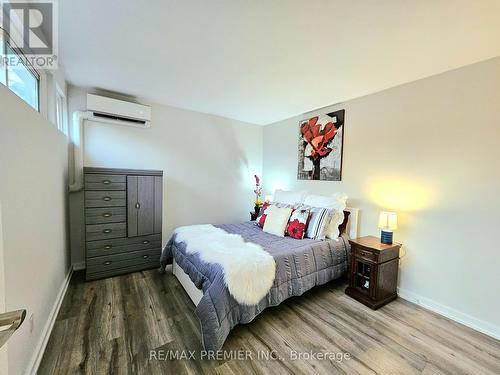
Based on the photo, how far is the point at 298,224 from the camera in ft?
9.12

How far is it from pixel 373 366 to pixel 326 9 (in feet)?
8.38

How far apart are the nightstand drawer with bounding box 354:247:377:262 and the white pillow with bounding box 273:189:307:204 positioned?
3.46 feet

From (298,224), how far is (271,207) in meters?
0.53

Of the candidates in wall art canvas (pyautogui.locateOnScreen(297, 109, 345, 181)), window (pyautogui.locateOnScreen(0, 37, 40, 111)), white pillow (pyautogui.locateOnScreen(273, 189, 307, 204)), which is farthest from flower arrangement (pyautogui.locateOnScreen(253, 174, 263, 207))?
window (pyautogui.locateOnScreen(0, 37, 40, 111))

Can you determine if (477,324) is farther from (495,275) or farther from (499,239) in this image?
(499,239)

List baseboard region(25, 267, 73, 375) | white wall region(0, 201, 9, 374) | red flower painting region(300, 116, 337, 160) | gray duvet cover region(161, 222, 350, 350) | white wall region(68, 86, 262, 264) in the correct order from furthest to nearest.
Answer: red flower painting region(300, 116, 337, 160)
white wall region(68, 86, 262, 264)
gray duvet cover region(161, 222, 350, 350)
baseboard region(25, 267, 73, 375)
white wall region(0, 201, 9, 374)

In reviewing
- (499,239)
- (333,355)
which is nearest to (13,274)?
(333,355)

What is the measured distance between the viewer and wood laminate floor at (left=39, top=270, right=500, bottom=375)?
1.57 m

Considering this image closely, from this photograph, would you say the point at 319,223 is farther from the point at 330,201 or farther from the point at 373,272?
the point at 373,272

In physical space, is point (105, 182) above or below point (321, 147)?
below

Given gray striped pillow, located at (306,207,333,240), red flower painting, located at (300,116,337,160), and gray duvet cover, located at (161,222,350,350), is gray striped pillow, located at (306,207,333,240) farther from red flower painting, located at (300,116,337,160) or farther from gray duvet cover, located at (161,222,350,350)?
red flower painting, located at (300,116,337,160)

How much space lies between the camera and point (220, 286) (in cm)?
174

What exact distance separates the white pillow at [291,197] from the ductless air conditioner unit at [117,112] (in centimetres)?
232

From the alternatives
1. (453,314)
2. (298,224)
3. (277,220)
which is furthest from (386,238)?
(277,220)
